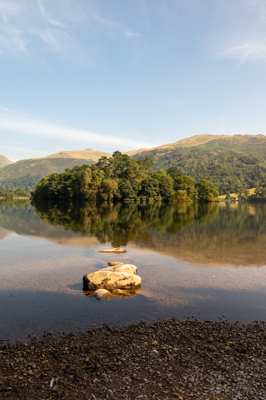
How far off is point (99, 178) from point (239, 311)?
138307 millimetres

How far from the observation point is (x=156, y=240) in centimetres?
3738

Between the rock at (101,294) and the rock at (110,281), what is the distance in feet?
2.45

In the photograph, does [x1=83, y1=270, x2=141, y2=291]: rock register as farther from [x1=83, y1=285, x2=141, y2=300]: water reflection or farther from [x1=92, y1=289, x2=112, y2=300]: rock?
[x1=92, y1=289, x2=112, y2=300]: rock

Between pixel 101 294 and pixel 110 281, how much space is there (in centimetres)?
149

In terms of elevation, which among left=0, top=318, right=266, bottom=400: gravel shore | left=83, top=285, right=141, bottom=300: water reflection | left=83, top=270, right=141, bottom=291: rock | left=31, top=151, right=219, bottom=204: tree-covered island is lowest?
left=83, top=285, right=141, bottom=300: water reflection

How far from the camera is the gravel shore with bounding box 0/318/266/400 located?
9.08 m

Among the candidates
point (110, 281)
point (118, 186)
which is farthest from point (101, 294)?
point (118, 186)

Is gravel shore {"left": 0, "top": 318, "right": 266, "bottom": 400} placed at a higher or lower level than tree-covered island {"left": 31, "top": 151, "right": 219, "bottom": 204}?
lower

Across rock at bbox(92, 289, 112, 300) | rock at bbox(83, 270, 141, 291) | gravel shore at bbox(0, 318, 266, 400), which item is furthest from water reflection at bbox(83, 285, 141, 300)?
gravel shore at bbox(0, 318, 266, 400)

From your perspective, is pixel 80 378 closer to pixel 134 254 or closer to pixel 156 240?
pixel 134 254

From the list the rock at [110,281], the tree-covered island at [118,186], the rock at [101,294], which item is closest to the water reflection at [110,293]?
the rock at [101,294]

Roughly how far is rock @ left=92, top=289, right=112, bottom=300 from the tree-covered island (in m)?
123

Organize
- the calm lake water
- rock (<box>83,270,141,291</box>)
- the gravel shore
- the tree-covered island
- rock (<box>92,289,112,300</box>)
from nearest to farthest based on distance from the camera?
the gravel shore < the calm lake water < rock (<box>92,289,112,300</box>) < rock (<box>83,270,141,291</box>) < the tree-covered island

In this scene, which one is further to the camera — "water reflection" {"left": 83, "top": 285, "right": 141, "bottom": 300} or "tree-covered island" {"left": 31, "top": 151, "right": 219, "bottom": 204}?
"tree-covered island" {"left": 31, "top": 151, "right": 219, "bottom": 204}
